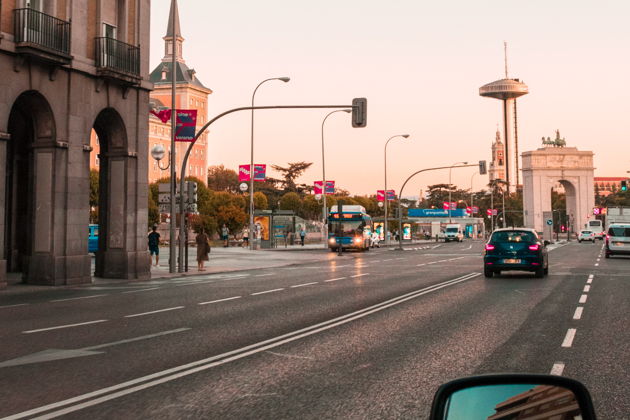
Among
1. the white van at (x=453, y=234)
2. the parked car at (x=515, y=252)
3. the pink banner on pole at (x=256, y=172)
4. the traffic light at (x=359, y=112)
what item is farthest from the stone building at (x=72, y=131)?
the white van at (x=453, y=234)

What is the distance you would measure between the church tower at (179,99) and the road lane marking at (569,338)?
118906 mm

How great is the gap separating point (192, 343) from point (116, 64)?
15.7 m

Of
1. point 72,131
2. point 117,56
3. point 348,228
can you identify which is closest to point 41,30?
point 72,131

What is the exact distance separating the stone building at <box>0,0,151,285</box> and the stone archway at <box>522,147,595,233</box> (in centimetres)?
10228

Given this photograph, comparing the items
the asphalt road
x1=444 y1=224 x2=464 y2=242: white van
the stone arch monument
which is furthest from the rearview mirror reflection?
the stone arch monument

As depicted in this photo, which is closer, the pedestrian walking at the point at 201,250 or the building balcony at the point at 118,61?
the building balcony at the point at 118,61

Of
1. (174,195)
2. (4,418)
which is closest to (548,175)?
(174,195)

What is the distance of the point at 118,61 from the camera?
22562 mm

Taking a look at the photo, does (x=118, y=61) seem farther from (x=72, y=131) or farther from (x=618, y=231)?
(x=618, y=231)

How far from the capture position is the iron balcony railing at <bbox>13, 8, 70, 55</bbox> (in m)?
18.9

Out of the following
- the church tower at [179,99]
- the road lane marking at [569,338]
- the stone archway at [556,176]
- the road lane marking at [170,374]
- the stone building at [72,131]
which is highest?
the church tower at [179,99]

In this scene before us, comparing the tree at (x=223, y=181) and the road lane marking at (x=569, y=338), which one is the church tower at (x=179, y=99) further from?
the road lane marking at (x=569, y=338)

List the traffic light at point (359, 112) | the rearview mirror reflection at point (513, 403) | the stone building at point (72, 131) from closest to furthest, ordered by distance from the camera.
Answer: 1. the rearview mirror reflection at point (513, 403)
2. the stone building at point (72, 131)
3. the traffic light at point (359, 112)

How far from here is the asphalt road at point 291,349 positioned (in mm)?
5836
